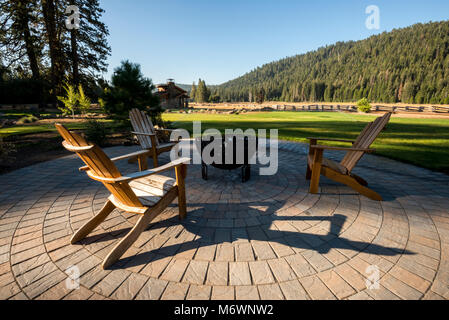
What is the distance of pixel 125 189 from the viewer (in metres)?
2.01

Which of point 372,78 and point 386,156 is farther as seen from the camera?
point 372,78

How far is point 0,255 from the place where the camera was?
83.7 inches

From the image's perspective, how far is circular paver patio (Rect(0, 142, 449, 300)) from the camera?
1758 millimetres

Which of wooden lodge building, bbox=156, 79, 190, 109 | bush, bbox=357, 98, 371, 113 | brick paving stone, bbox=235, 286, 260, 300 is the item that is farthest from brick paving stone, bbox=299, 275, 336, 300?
wooden lodge building, bbox=156, 79, 190, 109

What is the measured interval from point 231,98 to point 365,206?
12818cm

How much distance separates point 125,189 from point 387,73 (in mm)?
134234

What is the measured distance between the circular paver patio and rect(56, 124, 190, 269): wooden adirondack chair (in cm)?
19

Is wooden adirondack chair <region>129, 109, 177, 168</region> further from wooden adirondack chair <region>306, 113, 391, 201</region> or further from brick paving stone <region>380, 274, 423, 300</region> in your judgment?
brick paving stone <region>380, 274, 423, 300</region>

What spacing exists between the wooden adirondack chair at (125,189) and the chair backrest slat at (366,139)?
10.1ft

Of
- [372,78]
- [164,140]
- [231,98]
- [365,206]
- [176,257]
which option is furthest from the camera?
[231,98]

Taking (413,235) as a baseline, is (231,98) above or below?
above

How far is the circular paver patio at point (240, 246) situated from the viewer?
1758 millimetres
